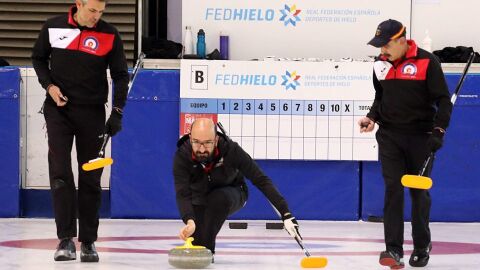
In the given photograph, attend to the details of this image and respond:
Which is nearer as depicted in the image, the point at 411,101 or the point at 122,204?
the point at 411,101

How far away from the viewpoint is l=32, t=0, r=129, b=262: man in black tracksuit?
7637 millimetres

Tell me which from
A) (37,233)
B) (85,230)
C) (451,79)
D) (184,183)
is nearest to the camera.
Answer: (184,183)

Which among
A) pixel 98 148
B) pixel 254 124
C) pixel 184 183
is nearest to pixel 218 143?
pixel 184 183

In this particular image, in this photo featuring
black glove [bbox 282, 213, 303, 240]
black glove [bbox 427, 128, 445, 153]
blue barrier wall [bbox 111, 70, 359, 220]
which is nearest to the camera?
black glove [bbox 282, 213, 303, 240]

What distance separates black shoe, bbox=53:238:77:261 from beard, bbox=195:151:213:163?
44.3 inches

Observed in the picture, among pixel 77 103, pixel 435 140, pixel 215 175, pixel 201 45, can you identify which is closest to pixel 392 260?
pixel 435 140

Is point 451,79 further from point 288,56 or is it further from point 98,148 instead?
point 98,148

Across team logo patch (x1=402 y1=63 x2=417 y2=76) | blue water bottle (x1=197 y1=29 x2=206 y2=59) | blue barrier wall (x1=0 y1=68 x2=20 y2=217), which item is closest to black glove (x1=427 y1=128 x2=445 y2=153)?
team logo patch (x1=402 y1=63 x2=417 y2=76)

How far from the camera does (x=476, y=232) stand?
1038 cm

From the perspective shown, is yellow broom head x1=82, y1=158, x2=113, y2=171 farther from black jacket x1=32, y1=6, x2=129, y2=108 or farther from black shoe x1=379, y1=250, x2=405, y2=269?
black shoe x1=379, y1=250, x2=405, y2=269

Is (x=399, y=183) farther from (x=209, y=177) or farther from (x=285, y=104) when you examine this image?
(x=285, y=104)

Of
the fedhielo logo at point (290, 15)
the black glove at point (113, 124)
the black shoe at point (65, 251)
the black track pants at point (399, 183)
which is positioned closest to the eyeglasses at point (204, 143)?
the black glove at point (113, 124)

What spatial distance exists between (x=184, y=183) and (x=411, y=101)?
66.4 inches

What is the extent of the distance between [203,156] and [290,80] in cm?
404
